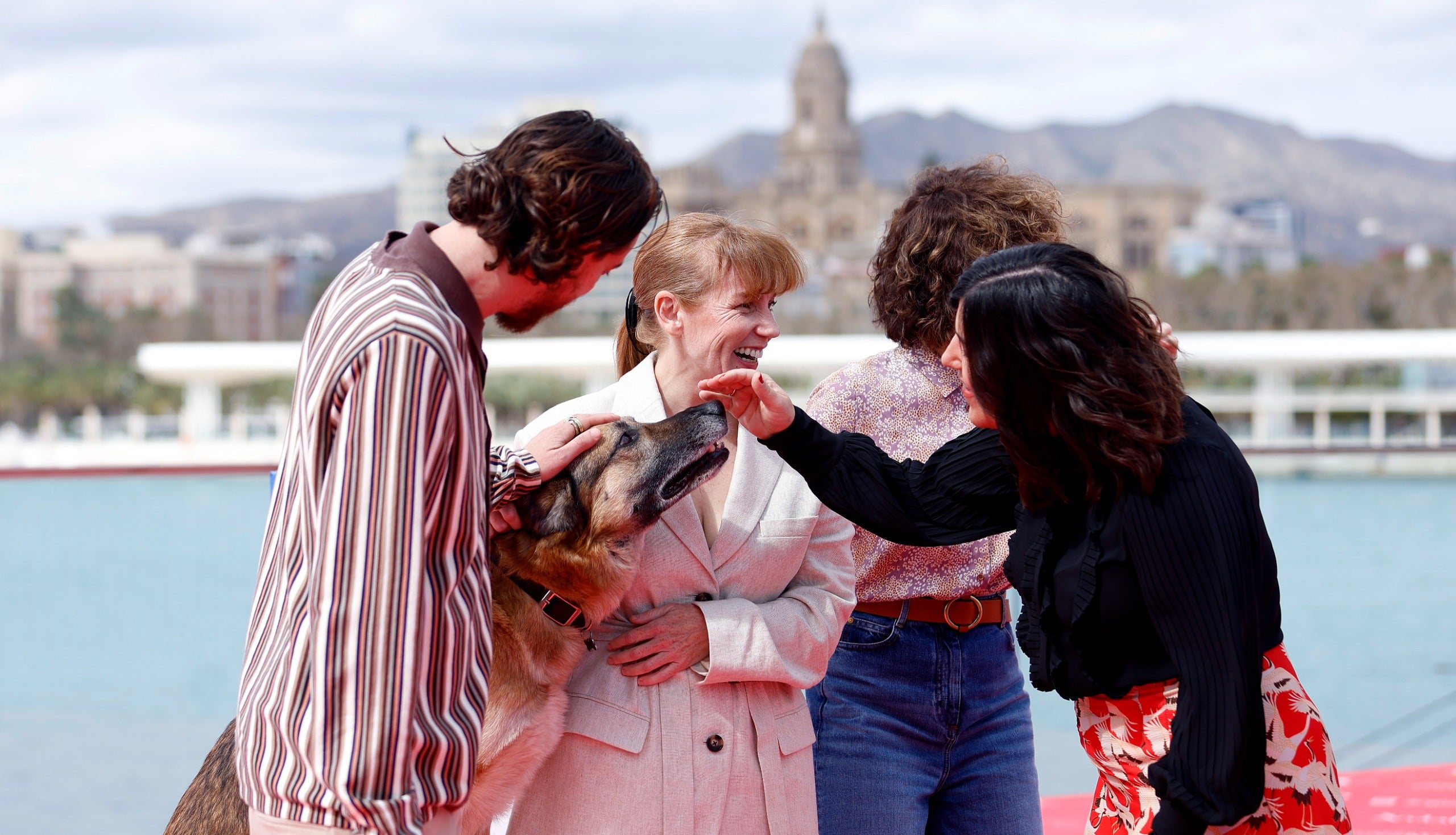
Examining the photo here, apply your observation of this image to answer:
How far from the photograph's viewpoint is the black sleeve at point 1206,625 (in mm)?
1680

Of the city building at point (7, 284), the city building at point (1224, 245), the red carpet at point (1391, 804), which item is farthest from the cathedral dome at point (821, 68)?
the red carpet at point (1391, 804)

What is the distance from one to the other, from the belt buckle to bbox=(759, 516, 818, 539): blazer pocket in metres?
0.47

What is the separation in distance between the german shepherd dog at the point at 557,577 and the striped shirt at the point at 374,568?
2.13 feet

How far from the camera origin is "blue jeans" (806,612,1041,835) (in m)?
2.65

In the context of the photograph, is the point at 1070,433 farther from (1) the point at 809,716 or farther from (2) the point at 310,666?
(2) the point at 310,666

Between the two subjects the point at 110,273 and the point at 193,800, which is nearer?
the point at 193,800

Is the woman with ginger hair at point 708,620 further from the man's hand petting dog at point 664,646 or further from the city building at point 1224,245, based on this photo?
the city building at point 1224,245

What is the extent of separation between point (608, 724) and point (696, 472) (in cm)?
49

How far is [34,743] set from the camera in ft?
26.0

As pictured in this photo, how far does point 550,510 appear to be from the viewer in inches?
93.8

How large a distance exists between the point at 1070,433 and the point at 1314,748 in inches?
22.9

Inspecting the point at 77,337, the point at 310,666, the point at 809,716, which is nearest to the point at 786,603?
the point at 809,716

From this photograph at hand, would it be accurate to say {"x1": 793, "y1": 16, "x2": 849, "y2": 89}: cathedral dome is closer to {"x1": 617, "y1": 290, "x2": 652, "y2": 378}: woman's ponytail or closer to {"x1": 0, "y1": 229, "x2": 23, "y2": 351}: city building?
{"x1": 0, "y1": 229, "x2": 23, "y2": 351}: city building

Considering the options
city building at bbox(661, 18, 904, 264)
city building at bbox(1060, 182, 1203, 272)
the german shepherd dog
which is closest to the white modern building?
the german shepherd dog
